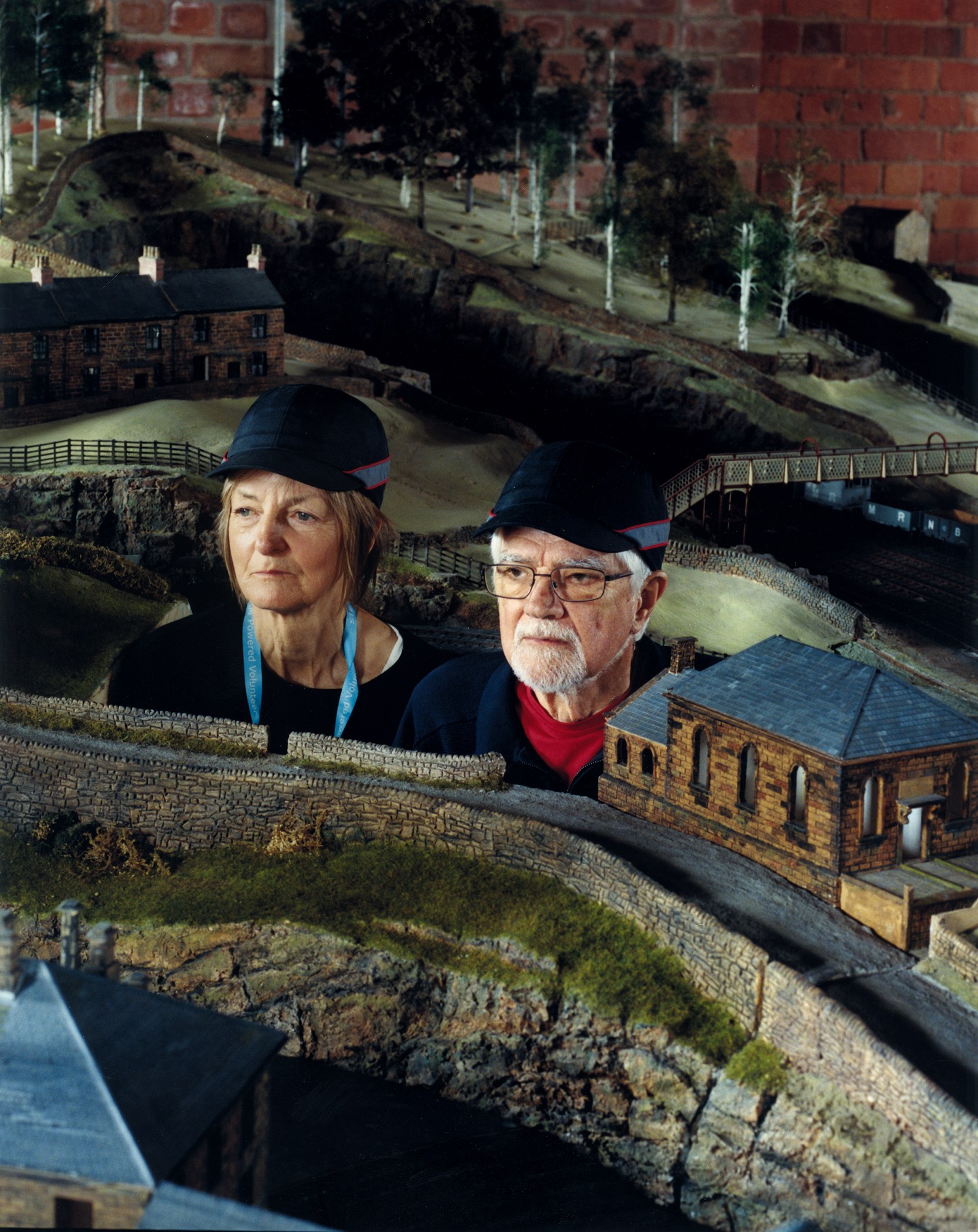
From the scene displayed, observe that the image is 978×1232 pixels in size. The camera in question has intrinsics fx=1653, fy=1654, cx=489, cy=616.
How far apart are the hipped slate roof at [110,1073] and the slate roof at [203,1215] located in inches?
6.2

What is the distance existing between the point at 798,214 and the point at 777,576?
11.8 ft

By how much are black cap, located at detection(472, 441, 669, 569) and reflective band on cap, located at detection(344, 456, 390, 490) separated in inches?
45.0

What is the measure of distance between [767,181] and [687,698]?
521 cm

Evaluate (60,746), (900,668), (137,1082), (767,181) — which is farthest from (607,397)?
(137,1082)

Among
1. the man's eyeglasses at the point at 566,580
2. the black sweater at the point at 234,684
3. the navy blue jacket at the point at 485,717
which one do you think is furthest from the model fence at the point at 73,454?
the man's eyeglasses at the point at 566,580

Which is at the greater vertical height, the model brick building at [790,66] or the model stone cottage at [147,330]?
the model brick building at [790,66]

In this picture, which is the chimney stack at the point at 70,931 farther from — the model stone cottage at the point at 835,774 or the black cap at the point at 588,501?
the model stone cottage at the point at 835,774

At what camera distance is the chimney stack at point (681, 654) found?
13.6 m

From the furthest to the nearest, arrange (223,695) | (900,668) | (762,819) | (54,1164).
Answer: (223,695) < (900,668) < (762,819) < (54,1164)

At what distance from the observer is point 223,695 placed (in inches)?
576

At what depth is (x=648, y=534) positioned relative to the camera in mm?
13211

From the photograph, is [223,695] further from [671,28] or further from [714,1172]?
[671,28]

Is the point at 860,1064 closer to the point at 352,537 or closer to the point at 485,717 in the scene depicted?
the point at 485,717

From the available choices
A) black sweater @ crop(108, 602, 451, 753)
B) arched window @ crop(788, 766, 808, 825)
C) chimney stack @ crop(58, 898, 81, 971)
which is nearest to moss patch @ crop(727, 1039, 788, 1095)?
arched window @ crop(788, 766, 808, 825)
